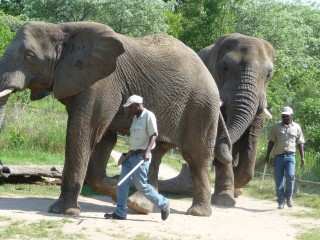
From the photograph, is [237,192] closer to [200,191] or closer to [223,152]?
[223,152]

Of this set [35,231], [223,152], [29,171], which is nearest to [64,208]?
[35,231]

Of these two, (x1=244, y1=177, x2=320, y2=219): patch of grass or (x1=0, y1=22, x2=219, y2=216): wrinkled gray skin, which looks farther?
(x1=244, y1=177, x2=320, y2=219): patch of grass

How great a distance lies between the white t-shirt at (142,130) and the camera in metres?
10.6

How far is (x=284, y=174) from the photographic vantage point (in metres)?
14.8

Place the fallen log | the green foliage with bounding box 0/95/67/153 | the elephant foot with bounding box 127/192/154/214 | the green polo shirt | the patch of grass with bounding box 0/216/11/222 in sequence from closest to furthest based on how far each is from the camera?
the patch of grass with bounding box 0/216/11/222 → the elephant foot with bounding box 127/192/154/214 → the fallen log → the green polo shirt → the green foliage with bounding box 0/95/67/153

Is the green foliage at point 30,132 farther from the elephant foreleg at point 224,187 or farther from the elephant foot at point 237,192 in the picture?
the elephant foreleg at point 224,187

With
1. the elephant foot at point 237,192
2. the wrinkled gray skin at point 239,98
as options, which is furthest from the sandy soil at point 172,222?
the elephant foot at point 237,192

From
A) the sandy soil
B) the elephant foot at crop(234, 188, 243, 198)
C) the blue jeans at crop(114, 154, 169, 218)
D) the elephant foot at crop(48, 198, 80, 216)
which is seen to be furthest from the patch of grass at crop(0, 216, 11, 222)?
the elephant foot at crop(234, 188, 243, 198)

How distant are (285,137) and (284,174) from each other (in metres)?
0.71

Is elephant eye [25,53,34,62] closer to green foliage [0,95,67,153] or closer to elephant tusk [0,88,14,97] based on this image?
elephant tusk [0,88,14,97]

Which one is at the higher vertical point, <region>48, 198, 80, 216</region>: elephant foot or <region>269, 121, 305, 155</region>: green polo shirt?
<region>269, 121, 305, 155</region>: green polo shirt

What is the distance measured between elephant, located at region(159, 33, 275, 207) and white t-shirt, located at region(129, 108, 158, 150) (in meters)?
3.44

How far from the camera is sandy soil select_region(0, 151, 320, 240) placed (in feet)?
32.8

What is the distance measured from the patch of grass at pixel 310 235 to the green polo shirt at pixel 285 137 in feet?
9.96
